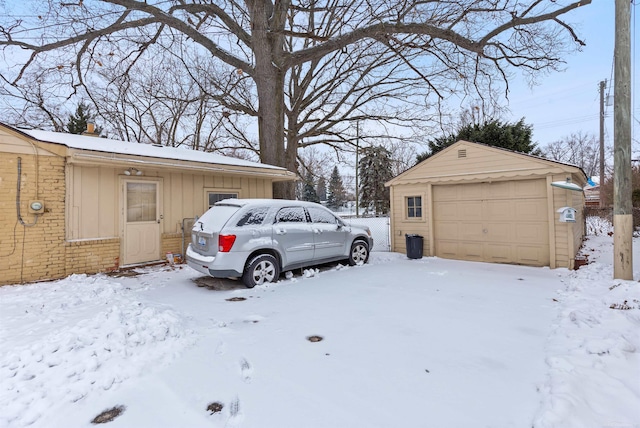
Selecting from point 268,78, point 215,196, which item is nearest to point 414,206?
point 215,196

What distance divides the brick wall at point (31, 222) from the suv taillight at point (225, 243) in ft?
12.3

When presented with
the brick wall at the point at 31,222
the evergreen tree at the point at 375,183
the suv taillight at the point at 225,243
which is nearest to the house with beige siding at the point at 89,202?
the brick wall at the point at 31,222

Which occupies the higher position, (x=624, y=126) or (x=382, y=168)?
(x=382, y=168)

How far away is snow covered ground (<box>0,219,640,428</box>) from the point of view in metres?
2.19

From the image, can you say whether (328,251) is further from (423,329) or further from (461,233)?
(461,233)

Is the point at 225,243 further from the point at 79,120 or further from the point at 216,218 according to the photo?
the point at 79,120

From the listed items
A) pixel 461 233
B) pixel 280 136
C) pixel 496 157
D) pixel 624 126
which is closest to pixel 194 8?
pixel 280 136

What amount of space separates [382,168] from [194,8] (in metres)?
25.1

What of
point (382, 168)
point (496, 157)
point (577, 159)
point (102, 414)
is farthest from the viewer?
point (577, 159)

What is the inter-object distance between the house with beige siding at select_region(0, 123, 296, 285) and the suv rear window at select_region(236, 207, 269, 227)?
9.62 feet

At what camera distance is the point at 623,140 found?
5.41 m

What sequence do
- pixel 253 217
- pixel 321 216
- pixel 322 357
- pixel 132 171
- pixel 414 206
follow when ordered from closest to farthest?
pixel 322 357
pixel 253 217
pixel 321 216
pixel 132 171
pixel 414 206

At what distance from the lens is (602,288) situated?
17.1 ft

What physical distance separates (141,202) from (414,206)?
310 inches
